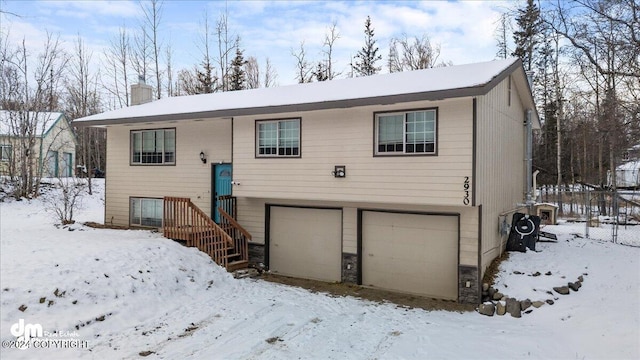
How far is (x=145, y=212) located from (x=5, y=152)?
14.8 m

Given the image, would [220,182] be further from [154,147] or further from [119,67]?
[119,67]

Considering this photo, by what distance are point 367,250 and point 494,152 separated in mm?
3895

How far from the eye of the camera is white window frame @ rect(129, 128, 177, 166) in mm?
12477

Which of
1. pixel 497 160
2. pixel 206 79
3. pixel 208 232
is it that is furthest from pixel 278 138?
pixel 206 79

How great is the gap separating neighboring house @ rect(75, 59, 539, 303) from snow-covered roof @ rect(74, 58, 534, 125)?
0.13 feet

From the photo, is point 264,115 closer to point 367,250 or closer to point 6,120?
point 367,250

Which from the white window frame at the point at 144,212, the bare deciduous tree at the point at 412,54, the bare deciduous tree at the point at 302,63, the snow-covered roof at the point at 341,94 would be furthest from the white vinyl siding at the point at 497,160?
the bare deciduous tree at the point at 302,63

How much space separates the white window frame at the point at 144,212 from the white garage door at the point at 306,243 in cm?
412

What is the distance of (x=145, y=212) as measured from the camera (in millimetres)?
12945

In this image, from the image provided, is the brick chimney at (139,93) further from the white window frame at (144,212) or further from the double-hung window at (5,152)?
the double-hung window at (5,152)

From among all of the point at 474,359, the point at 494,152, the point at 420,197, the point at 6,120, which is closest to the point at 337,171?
the point at 420,197

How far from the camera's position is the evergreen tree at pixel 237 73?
1090 inches

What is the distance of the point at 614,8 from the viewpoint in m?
14.4

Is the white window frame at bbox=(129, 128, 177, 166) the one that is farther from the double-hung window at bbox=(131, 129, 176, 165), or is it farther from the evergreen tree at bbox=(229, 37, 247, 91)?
the evergreen tree at bbox=(229, 37, 247, 91)
